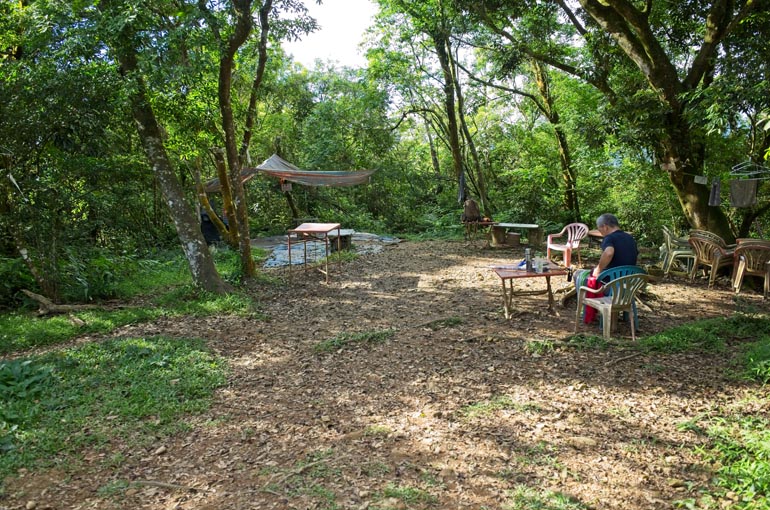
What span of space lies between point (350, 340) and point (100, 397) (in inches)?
78.2

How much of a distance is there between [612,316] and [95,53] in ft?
18.5

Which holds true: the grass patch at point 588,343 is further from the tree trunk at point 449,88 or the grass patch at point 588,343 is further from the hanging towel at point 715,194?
the tree trunk at point 449,88

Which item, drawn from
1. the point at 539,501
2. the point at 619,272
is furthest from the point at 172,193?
the point at 539,501

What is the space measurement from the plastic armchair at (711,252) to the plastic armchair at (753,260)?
20 centimetres

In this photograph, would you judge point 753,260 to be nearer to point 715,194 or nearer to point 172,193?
point 715,194

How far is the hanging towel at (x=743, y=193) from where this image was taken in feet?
17.9

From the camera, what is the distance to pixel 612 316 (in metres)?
4.18

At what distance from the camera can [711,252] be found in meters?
6.00

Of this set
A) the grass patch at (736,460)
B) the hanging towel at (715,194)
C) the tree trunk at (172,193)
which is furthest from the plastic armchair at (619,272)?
the tree trunk at (172,193)

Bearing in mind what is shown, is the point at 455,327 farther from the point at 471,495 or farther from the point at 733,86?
the point at 733,86

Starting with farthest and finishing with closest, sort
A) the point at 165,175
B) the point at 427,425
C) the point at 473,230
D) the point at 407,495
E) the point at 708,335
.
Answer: the point at 473,230, the point at 165,175, the point at 708,335, the point at 427,425, the point at 407,495

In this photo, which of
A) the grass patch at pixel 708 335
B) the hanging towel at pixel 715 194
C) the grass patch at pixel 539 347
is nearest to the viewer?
the grass patch at pixel 708 335

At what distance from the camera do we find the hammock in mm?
8992

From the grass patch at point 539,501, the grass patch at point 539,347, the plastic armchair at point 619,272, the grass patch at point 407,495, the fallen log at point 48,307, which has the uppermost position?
the plastic armchair at point 619,272
